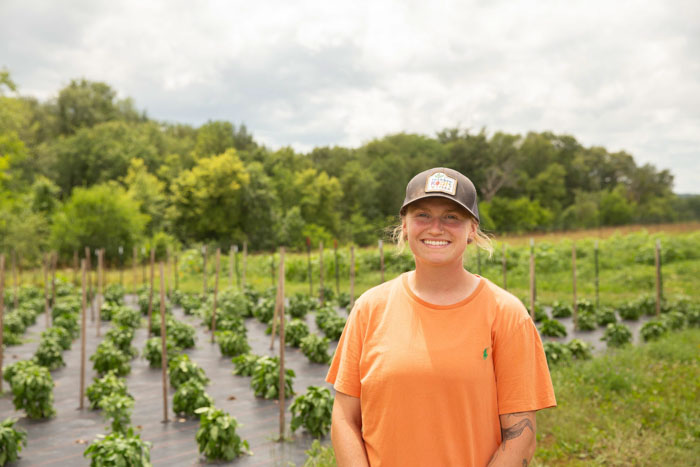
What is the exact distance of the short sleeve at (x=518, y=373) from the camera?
1.86 metres

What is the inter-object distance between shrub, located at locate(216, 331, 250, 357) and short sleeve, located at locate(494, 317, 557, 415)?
27.4 feet

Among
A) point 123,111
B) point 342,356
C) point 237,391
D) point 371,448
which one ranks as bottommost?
point 237,391

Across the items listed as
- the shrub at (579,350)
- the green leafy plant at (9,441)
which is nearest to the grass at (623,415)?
the shrub at (579,350)

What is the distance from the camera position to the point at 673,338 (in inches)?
371

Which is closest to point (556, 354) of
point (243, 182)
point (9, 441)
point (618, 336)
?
point (618, 336)

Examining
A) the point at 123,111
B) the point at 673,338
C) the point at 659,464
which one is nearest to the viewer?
the point at 659,464

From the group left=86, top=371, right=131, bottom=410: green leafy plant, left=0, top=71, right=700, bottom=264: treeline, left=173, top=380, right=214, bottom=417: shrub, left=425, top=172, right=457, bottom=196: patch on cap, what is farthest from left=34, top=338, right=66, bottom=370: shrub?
left=0, top=71, right=700, bottom=264: treeline

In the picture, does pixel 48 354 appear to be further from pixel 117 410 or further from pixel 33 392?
pixel 117 410

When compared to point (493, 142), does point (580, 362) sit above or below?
below

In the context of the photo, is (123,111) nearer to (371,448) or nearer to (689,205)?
(689,205)

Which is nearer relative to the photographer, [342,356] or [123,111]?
[342,356]

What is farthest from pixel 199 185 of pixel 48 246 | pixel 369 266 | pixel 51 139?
pixel 51 139

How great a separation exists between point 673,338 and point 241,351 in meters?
7.13

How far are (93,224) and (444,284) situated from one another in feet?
85.0
